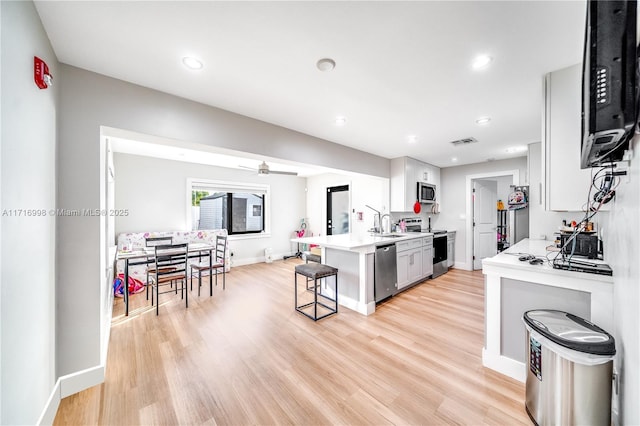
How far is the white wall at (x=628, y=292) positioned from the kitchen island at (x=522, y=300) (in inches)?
5.5

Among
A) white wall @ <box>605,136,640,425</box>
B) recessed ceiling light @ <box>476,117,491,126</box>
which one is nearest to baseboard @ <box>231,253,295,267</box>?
recessed ceiling light @ <box>476,117,491,126</box>

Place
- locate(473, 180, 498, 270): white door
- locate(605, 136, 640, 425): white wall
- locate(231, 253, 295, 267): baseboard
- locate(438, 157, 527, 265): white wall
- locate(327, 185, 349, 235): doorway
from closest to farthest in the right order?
locate(605, 136, 640, 425): white wall < locate(438, 157, 527, 265): white wall < locate(473, 180, 498, 270): white door < locate(231, 253, 295, 267): baseboard < locate(327, 185, 349, 235): doorway

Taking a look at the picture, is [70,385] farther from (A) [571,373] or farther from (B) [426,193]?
(B) [426,193]

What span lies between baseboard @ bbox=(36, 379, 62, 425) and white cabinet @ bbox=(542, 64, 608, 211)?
12.2 feet

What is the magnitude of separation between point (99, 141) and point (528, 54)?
3290 millimetres

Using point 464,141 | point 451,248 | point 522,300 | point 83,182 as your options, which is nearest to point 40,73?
point 83,182

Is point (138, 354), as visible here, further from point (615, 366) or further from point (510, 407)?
point (615, 366)

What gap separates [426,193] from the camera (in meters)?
5.26

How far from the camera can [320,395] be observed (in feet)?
5.65

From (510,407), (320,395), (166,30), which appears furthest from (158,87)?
(510,407)

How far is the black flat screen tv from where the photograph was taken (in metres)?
0.78

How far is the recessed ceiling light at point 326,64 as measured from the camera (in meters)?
1.75

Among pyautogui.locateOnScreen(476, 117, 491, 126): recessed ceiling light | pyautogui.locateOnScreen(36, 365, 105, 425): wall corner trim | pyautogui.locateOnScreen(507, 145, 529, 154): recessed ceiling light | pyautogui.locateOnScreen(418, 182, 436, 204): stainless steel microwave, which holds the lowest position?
pyautogui.locateOnScreen(36, 365, 105, 425): wall corner trim

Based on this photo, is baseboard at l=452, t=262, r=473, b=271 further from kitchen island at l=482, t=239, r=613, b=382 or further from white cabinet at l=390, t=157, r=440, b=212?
kitchen island at l=482, t=239, r=613, b=382
